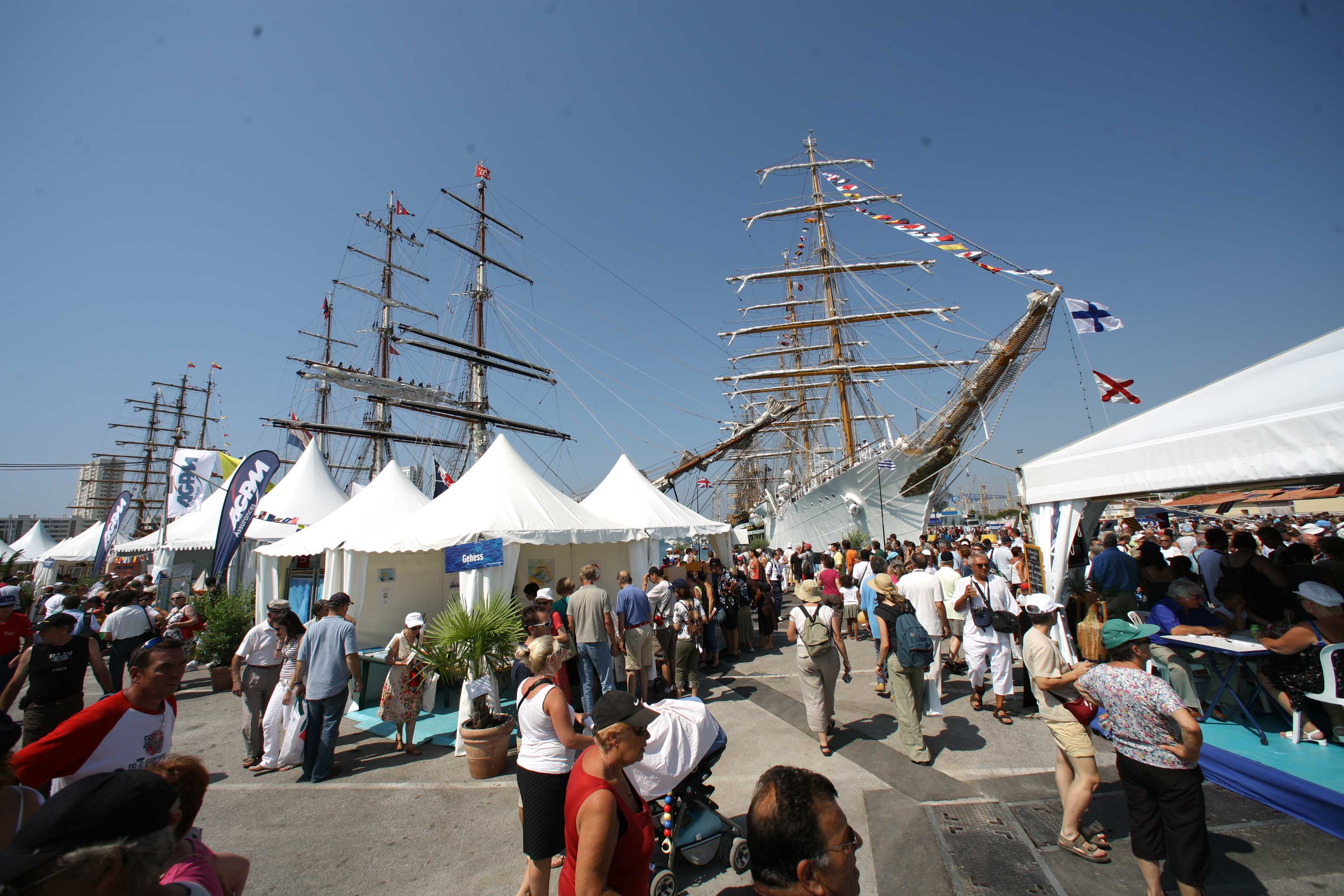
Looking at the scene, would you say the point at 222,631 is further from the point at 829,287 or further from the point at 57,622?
the point at 829,287

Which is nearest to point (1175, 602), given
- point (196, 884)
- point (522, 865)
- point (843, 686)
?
point (843, 686)

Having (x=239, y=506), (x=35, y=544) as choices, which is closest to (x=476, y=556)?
(x=239, y=506)

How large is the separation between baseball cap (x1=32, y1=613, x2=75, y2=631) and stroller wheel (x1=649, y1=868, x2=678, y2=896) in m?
5.09

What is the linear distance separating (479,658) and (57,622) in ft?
11.4

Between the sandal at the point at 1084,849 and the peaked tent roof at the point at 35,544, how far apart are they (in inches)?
1774

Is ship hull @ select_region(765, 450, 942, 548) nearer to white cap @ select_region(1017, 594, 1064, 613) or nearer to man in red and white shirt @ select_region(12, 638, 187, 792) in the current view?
white cap @ select_region(1017, 594, 1064, 613)

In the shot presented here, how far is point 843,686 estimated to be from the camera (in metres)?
7.66

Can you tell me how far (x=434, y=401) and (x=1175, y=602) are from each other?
31.0m

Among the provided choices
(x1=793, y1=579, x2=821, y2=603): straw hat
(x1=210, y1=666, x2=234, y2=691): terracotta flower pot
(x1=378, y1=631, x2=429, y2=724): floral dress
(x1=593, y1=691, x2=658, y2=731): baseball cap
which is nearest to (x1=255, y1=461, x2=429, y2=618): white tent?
(x1=210, y1=666, x2=234, y2=691): terracotta flower pot

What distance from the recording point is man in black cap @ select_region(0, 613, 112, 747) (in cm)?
462

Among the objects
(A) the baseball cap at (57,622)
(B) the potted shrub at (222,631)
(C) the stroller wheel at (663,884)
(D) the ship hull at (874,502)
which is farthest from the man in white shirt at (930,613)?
(D) the ship hull at (874,502)

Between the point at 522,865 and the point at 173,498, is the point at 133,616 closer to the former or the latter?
the point at 522,865

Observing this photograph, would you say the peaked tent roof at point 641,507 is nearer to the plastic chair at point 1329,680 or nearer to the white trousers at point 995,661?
the white trousers at point 995,661

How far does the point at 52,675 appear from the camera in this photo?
4645mm
